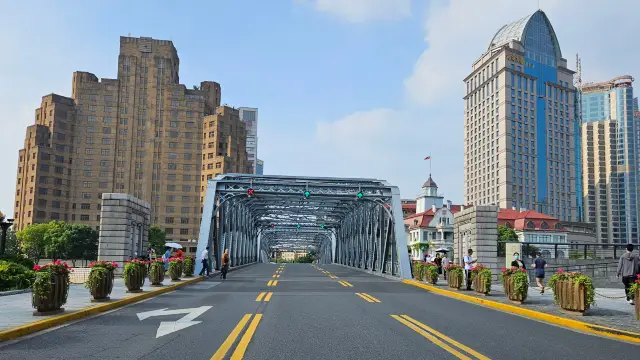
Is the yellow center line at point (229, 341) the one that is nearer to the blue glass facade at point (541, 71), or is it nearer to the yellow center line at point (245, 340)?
the yellow center line at point (245, 340)

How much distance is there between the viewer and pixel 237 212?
163 ft

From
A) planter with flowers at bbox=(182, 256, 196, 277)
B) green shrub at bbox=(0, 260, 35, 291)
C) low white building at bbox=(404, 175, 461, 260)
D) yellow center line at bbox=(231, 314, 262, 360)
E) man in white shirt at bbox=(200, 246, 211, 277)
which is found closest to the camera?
yellow center line at bbox=(231, 314, 262, 360)

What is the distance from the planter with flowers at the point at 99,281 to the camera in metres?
15.4

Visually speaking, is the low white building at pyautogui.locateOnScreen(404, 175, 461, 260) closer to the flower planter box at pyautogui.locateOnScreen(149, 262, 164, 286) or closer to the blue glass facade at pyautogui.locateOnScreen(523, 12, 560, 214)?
the blue glass facade at pyautogui.locateOnScreen(523, 12, 560, 214)

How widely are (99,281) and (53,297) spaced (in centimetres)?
307

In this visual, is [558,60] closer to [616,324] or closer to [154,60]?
[154,60]

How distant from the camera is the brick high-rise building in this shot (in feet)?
402

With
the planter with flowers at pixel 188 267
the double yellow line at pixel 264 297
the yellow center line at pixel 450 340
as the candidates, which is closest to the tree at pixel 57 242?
the planter with flowers at pixel 188 267

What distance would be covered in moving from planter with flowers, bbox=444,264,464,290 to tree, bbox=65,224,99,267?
7926 centimetres

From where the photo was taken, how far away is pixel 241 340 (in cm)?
946

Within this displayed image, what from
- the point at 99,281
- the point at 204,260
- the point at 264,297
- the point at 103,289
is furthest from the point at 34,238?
the point at 99,281

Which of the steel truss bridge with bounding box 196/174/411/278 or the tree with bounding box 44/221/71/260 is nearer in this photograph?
the steel truss bridge with bounding box 196/174/411/278

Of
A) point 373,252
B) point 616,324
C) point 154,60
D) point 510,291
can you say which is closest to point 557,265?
point 373,252

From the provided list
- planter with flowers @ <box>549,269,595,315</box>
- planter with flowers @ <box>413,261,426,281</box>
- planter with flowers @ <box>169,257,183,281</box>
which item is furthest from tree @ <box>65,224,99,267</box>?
planter with flowers @ <box>549,269,595,315</box>
